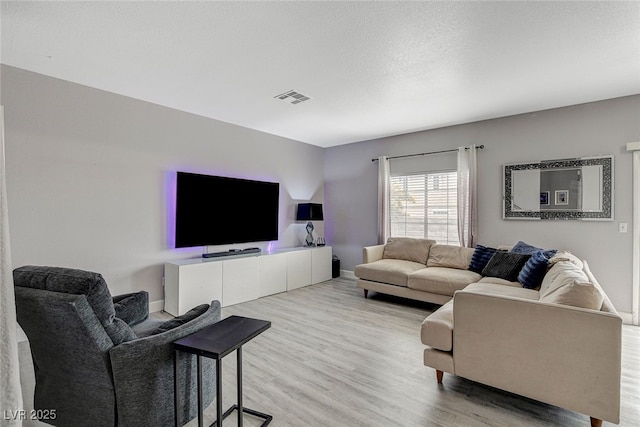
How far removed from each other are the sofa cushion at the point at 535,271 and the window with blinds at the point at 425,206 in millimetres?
1432

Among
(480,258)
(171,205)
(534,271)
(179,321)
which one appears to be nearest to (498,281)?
(534,271)

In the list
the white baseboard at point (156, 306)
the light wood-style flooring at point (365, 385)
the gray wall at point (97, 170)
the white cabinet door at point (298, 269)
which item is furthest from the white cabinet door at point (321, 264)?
the white baseboard at point (156, 306)

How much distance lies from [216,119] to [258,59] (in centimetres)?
201

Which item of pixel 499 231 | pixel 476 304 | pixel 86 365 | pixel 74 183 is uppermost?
pixel 74 183

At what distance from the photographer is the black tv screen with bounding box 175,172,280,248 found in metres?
4.02

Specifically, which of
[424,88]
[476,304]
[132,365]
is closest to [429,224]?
[424,88]

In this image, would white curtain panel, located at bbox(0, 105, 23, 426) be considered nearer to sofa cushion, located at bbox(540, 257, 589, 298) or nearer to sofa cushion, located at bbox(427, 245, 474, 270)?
sofa cushion, located at bbox(540, 257, 589, 298)

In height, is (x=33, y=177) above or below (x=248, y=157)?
below

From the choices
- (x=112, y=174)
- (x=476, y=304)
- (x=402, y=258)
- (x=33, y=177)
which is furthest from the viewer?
(x=402, y=258)

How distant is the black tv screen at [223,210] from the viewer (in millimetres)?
4020

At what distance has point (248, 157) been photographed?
4.88 meters

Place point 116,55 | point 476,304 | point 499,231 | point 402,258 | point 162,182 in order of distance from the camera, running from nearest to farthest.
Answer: point 476,304 < point 116,55 < point 162,182 < point 499,231 < point 402,258

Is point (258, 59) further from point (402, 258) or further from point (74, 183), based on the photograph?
point (402, 258)

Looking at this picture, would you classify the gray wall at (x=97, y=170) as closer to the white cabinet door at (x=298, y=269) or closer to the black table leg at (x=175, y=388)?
the white cabinet door at (x=298, y=269)
